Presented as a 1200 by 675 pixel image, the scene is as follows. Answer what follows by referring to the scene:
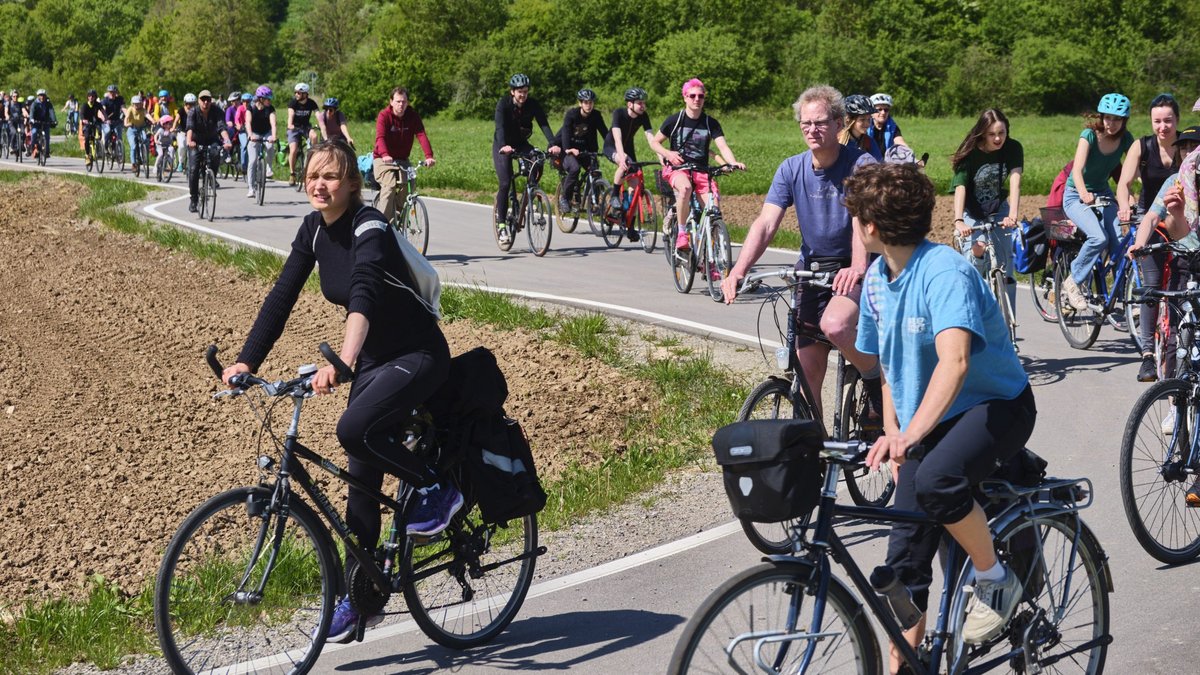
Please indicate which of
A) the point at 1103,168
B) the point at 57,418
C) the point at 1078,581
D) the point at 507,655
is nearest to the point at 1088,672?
the point at 1078,581

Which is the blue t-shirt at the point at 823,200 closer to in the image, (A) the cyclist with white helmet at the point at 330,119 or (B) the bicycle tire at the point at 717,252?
(B) the bicycle tire at the point at 717,252

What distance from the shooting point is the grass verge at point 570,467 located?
5.77 m

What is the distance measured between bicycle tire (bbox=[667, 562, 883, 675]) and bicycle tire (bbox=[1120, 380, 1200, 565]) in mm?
2655

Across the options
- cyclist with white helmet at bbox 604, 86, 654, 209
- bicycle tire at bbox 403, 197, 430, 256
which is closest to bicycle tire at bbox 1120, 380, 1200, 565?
cyclist with white helmet at bbox 604, 86, 654, 209

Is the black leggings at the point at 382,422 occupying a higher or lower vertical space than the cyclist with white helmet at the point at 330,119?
lower

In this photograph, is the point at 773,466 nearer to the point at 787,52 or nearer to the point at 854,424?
the point at 854,424

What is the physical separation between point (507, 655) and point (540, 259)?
11324 millimetres

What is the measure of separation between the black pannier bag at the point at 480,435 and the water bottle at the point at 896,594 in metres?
1.68

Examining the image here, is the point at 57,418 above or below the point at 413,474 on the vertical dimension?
below

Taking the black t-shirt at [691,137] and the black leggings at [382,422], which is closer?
the black leggings at [382,422]

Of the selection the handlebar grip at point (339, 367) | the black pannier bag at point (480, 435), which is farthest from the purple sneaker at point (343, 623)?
the handlebar grip at point (339, 367)

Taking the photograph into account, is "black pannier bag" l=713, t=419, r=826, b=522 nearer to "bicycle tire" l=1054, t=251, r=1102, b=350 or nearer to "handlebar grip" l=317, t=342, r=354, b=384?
"handlebar grip" l=317, t=342, r=354, b=384

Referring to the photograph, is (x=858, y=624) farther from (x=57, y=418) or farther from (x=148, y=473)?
(x=57, y=418)

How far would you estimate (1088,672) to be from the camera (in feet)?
Result: 16.0
